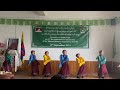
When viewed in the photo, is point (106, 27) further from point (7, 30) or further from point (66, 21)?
point (7, 30)

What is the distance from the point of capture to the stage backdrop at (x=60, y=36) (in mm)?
3420

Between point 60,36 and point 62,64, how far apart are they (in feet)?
1.61

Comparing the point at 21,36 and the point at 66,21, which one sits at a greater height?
the point at 66,21

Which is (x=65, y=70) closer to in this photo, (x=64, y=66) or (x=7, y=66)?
(x=64, y=66)

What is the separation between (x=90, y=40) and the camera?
3545 millimetres

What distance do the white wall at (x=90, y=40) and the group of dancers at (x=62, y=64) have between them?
97mm

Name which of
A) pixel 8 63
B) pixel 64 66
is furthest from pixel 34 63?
pixel 64 66

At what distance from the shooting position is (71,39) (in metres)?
3.46

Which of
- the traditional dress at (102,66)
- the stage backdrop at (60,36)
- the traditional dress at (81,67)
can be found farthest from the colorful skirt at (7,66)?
the traditional dress at (102,66)

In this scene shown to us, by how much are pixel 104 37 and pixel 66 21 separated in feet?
2.34

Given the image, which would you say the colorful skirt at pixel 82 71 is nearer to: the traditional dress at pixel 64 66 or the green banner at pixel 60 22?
the traditional dress at pixel 64 66

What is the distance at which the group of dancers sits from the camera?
320 centimetres
